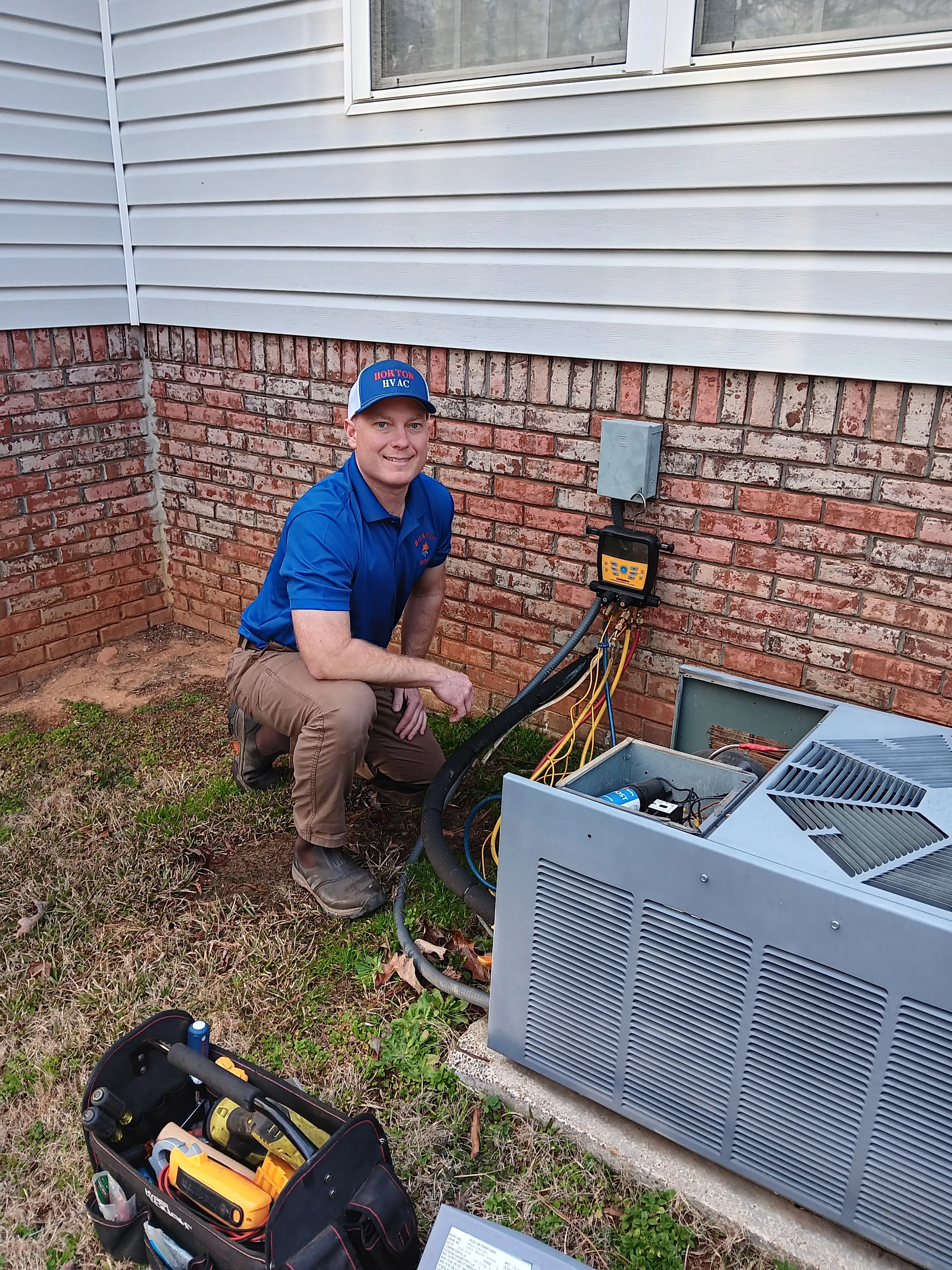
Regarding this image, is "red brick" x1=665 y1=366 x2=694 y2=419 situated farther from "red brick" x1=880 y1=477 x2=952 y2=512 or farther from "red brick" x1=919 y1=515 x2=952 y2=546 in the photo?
"red brick" x1=919 y1=515 x2=952 y2=546

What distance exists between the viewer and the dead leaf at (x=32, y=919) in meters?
2.72

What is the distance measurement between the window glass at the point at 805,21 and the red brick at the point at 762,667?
66.1 inches

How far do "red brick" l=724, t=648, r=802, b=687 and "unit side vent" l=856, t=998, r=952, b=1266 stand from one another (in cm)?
149

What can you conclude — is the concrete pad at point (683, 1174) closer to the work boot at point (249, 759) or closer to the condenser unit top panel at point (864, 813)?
the condenser unit top panel at point (864, 813)

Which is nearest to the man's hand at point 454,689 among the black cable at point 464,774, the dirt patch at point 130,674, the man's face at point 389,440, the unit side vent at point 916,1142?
the black cable at point 464,774

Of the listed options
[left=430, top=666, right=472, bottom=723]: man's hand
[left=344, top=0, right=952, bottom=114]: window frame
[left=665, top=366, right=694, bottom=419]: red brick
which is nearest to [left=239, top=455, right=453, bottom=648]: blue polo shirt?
[left=430, top=666, right=472, bottom=723]: man's hand

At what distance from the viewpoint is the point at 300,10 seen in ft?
11.6

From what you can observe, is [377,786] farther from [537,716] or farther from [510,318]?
[510,318]

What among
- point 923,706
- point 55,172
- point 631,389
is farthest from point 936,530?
point 55,172

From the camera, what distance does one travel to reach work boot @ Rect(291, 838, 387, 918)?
9.05 ft

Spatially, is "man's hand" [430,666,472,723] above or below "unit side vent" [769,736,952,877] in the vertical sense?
below

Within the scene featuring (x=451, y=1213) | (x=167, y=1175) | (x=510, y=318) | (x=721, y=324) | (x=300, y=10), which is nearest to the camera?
(x=451, y=1213)

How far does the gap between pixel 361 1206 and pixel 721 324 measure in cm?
239

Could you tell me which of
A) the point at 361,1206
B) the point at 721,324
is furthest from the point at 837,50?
the point at 361,1206
